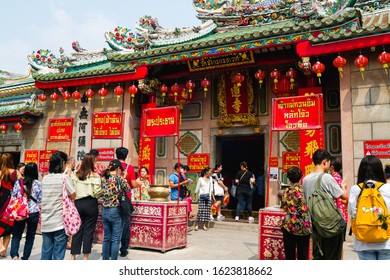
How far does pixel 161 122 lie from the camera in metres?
7.22

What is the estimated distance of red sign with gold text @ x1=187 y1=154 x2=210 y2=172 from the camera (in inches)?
386

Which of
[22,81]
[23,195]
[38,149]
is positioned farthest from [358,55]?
[22,81]

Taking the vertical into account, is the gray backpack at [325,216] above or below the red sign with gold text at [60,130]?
below

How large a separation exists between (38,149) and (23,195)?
6.86 metres

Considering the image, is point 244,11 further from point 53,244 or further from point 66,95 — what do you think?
point 53,244

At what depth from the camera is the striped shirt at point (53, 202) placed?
384cm

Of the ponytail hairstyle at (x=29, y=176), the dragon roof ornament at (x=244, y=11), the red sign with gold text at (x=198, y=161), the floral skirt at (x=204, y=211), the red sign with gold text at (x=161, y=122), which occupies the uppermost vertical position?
the dragon roof ornament at (x=244, y=11)

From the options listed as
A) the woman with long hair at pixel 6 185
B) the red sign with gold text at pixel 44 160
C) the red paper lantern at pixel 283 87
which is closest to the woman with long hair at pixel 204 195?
the red paper lantern at pixel 283 87

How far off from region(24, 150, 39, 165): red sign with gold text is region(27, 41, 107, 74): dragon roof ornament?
271 cm

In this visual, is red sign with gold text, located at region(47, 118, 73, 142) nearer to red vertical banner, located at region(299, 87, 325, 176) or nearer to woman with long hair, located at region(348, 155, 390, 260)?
red vertical banner, located at region(299, 87, 325, 176)

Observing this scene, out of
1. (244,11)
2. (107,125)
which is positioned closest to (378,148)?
(244,11)

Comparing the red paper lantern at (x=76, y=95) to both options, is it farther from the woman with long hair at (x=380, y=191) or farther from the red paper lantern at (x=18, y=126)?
the woman with long hair at (x=380, y=191)

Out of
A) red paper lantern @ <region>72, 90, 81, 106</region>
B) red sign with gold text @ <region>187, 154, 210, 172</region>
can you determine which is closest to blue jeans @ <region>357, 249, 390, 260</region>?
red sign with gold text @ <region>187, 154, 210, 172</region>

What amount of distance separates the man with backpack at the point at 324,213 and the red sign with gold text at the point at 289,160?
16.5ft
